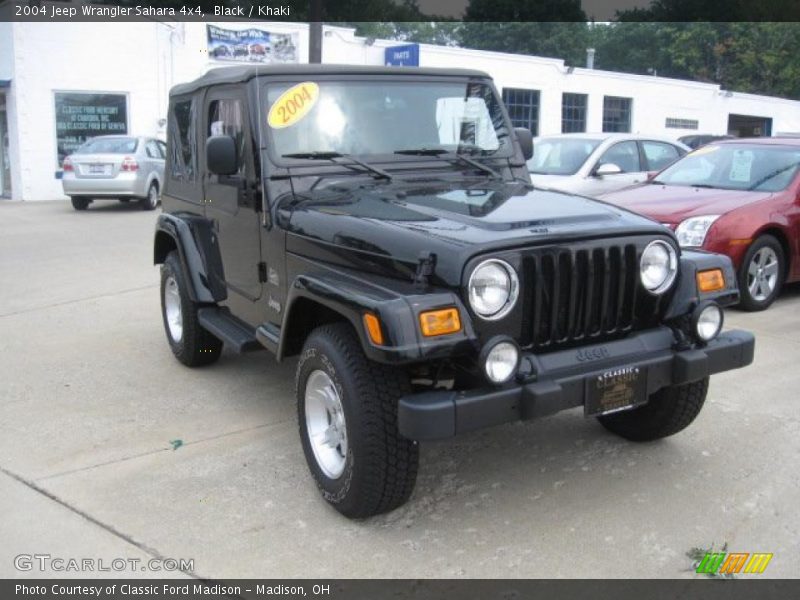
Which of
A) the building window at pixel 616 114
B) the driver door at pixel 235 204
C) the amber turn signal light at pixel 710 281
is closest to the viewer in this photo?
the amber turn signal light at pixel 710 281

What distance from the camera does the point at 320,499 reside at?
13.1 ft

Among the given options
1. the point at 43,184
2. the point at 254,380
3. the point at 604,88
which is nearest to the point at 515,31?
the point at 604,88

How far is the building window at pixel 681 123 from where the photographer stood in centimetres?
3544

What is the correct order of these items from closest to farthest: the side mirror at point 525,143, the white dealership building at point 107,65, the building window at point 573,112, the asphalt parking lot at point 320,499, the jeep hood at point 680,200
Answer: the asphalt parking lot at point 320,499 < the side mirror at point 525,143 < the jeep hood at point 680,200 < the white dealership building at point 107,65 < the building window at point 573,112

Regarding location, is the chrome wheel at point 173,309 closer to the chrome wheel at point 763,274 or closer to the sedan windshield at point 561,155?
the chrome wheel at point 763,274

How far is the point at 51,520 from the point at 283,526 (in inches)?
41.0

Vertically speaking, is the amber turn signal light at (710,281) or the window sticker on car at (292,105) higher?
the window sticker on car at (292,105)

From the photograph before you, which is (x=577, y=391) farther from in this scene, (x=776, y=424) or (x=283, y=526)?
(x=776, y=424)

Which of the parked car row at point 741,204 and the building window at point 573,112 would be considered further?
the building window at point 573,112

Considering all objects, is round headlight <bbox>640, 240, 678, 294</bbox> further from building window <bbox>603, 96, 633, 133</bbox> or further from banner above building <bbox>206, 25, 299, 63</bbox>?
building window <bbox>603, 96, 633, 133</bbox>

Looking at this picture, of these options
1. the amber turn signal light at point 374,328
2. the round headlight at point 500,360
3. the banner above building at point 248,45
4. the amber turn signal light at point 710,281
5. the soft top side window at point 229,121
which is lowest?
the round headlight at point 500,360

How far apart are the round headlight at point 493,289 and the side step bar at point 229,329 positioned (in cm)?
183

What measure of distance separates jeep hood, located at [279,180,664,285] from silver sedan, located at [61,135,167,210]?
44.1ft

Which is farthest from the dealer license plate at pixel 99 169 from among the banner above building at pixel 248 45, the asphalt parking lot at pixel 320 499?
the asphalt parking lot at pixel 320 499
